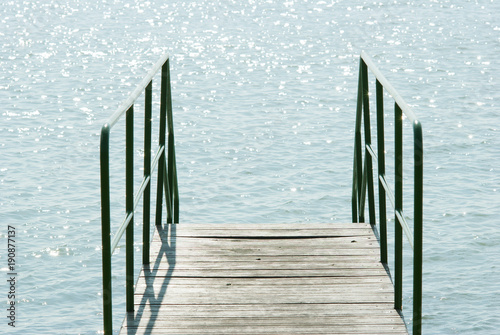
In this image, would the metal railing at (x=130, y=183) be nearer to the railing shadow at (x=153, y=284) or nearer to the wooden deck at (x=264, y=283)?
the railing shadow at (x=153, y=284)

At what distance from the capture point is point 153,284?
490 centimetres

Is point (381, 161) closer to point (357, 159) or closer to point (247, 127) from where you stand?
point (357, 159)

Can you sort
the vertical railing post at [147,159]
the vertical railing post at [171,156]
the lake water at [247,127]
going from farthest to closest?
1. the lake water at [247,127]
2. the vertical railing post at [171,156]
3. the vertical railing post at [147,159]

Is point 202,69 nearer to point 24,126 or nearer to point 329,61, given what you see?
point 329,61

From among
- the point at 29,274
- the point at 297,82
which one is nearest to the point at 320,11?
the point at 297,82

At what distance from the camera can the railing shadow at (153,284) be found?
14.5ft

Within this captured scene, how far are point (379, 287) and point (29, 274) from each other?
18.0 feet

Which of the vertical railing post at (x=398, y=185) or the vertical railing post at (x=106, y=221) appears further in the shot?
the vertical railing post at (x=398, y=185)

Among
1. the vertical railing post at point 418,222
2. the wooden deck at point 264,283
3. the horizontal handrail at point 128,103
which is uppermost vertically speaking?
the horizontal handrail at point 128,103

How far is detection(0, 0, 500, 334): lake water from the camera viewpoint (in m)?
→ 9.38

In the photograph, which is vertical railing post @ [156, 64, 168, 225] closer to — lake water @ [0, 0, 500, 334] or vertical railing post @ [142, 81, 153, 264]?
vertical railing post @ [142, 81, 153, 264]

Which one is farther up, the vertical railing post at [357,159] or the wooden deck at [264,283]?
the vertical railing post at [357,159]

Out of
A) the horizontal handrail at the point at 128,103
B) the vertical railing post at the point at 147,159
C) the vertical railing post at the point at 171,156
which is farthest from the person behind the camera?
the vertical railing post at the point at 171,156

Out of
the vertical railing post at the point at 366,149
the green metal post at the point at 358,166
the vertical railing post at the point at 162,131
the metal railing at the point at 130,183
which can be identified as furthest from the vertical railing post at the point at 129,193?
the green metal post at the point at 358,166
